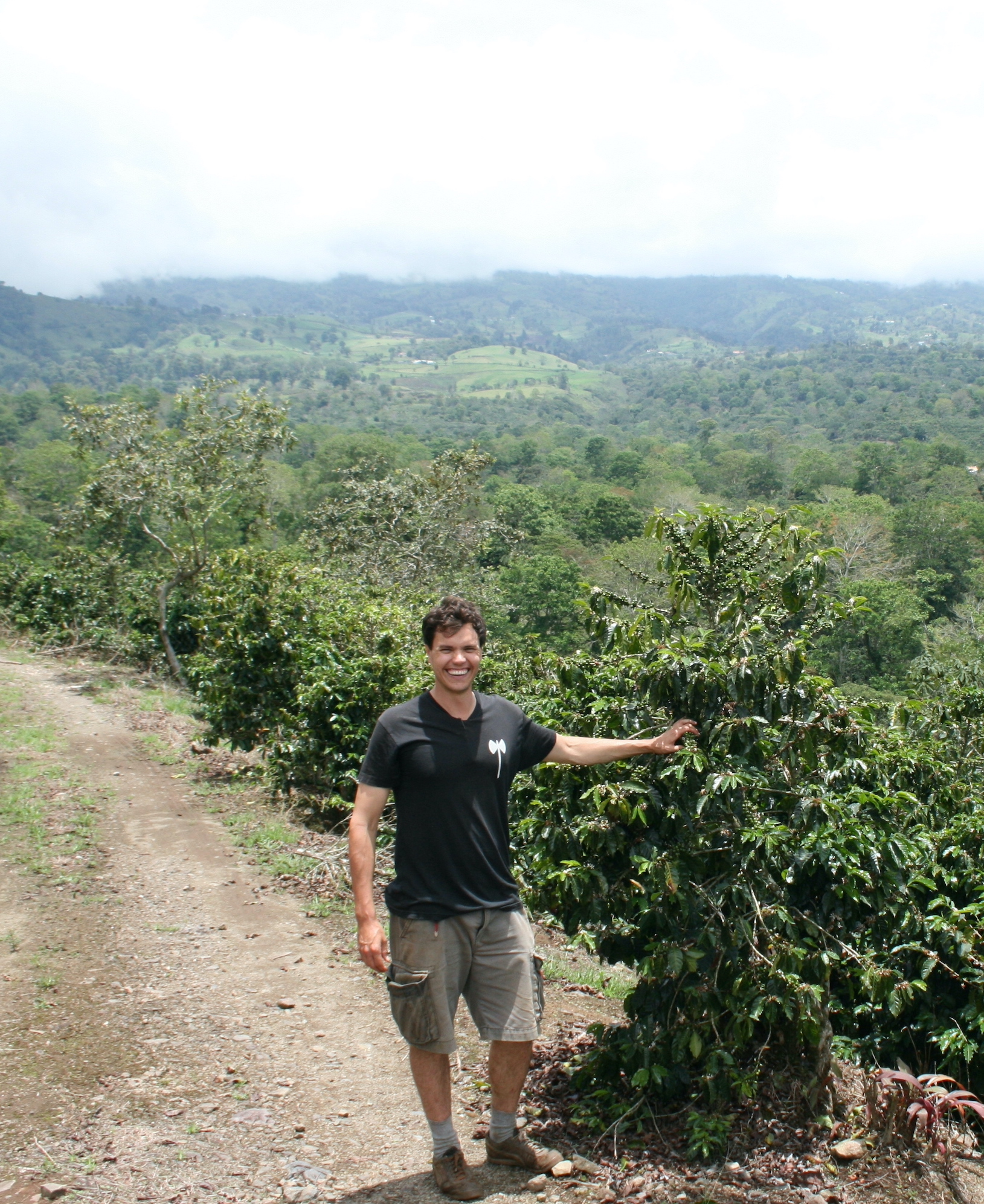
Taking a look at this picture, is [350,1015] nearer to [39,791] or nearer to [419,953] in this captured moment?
[419,953]

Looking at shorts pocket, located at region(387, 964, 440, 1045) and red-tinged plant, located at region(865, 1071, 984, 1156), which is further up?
shorts pocket, located at region(387, 964, 440, 1045)

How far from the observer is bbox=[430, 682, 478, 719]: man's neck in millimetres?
3053

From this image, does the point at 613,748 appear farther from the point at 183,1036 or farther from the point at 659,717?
the point at 183,1036

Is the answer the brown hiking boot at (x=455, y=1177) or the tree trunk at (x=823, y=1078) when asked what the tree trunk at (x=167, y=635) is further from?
the tree trunk at (x=823, y=1078)

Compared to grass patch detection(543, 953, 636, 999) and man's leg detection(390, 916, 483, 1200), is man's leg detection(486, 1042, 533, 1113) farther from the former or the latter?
grass patch detection(543, 953, 636, 999)

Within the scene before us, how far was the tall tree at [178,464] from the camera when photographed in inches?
657

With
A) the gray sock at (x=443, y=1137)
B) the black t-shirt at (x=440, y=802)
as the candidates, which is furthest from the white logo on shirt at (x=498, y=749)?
the gray sock at (x=443, y=1137)

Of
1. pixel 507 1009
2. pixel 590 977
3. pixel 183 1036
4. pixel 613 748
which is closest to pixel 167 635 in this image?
pixel 590 977

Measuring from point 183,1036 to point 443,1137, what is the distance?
1630mm

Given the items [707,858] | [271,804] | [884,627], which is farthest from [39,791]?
[884,627]

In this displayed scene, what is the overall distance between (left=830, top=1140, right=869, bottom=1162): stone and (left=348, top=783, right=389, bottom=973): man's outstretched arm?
1748mm

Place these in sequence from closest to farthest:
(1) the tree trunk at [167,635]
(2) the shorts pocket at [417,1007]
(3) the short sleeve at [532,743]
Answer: (2) the shorts pocket at [417,1007] < (3) the short sleeve at [532,743] < (1) the tree trunk at [167,635]

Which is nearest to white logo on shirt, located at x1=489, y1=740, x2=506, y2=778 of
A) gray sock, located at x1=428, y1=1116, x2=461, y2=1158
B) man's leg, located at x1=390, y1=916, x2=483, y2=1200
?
man's leg, located at x1=390, y1=916, x2=483, y2=1200

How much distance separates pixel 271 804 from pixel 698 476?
76.8 meters
